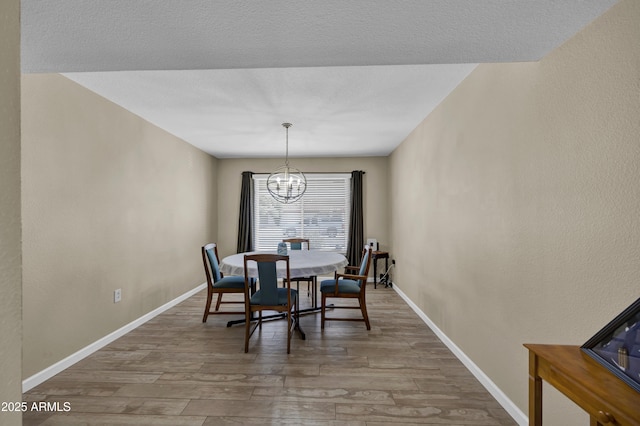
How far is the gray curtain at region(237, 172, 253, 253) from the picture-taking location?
5711 mm

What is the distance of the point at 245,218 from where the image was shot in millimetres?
5730

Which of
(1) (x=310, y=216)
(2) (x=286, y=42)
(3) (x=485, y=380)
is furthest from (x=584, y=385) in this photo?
(1) (x=310, y=216)

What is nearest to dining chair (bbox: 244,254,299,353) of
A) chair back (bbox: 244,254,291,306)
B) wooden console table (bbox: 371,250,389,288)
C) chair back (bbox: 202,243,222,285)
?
chair back (bbox: 244,254,291,306)

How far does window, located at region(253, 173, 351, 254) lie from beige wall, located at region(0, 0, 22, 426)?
16.5 ft

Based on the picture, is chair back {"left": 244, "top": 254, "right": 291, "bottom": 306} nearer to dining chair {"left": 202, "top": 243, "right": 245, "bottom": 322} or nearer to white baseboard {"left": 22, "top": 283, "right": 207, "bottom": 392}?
dining chair {"left": 202, "top": 243, "right": 245, "bottom": 322}

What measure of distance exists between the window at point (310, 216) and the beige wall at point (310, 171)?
0.26m

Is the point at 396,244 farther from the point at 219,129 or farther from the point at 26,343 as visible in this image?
the point at 26,343

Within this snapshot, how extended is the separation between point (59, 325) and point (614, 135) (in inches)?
151

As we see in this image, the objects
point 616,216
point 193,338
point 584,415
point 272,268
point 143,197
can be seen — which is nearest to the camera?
point 616,216

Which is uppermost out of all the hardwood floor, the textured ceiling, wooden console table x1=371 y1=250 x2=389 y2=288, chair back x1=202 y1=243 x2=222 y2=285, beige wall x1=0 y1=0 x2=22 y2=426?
the textured ceiling

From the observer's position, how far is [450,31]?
1.53 metres

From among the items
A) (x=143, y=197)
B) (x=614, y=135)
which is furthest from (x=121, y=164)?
(x=614, y=135)

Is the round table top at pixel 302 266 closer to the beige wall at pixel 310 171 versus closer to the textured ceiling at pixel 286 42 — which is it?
the textured ceiling at pixel 286 42

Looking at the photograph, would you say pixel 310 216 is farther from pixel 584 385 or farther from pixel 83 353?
pixel 584 385
